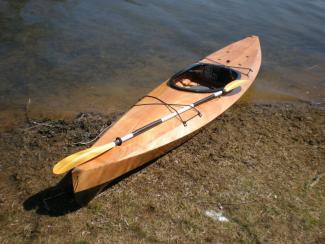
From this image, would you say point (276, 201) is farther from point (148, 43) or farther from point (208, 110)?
point (148, 43)

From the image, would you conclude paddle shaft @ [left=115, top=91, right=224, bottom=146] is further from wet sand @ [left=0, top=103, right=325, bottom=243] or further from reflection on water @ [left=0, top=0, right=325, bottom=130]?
reflection on water @ [left=0, top=0, right=325, bottom=130]

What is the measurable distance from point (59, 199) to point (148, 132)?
1.62 meters

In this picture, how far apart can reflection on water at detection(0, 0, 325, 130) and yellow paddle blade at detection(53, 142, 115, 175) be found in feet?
8.57

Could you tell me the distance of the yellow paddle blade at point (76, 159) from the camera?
4648mm

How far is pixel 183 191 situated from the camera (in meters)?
5.49

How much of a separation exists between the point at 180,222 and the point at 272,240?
1.21 meters

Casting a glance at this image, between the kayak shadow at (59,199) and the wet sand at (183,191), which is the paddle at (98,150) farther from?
the wet sand at (183,191)

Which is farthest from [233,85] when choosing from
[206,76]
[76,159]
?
[76,159]

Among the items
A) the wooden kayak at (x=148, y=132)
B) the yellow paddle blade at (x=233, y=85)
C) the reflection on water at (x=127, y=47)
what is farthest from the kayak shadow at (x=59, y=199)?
the yellow paddle blade at (x=233, y=85)

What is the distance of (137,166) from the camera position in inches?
219

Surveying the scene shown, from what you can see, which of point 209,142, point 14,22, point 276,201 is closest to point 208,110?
point 209,142

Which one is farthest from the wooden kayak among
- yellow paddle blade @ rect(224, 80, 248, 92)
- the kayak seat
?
the kayak seat

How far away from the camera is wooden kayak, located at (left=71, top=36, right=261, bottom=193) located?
193 inches

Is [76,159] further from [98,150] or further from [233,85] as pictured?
[233,85]
